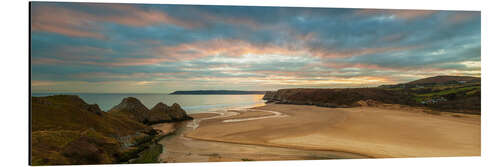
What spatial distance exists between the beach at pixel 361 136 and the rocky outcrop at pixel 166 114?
1.11m

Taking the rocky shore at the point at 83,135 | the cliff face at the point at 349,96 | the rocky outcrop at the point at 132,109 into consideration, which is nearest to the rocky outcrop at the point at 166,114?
the rocky outcrop at the point at 132,109

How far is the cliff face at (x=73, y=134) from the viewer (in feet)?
14.2

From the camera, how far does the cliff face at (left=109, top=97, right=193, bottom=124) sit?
6332mm

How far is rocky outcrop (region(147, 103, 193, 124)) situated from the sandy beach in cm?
132

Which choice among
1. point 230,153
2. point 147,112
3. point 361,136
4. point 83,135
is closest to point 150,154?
point 83,135

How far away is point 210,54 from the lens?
572 cm

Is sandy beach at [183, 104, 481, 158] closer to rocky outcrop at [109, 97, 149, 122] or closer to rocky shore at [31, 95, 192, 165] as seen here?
rocky shore at [31, 95, 192, 165]

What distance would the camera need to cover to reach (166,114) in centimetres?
771

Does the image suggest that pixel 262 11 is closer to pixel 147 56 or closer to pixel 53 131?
pixel 147 56

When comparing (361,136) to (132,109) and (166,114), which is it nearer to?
(166,114)

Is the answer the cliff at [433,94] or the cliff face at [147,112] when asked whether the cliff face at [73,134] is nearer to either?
the cliff face at [147,112]

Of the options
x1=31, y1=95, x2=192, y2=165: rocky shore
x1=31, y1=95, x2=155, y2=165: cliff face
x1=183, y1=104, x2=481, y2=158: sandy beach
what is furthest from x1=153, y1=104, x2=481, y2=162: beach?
x1=31, y1=95, x2=155, y2=165: cliff face

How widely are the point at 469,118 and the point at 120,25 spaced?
9.56 meters

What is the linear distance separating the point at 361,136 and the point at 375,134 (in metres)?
0.37
